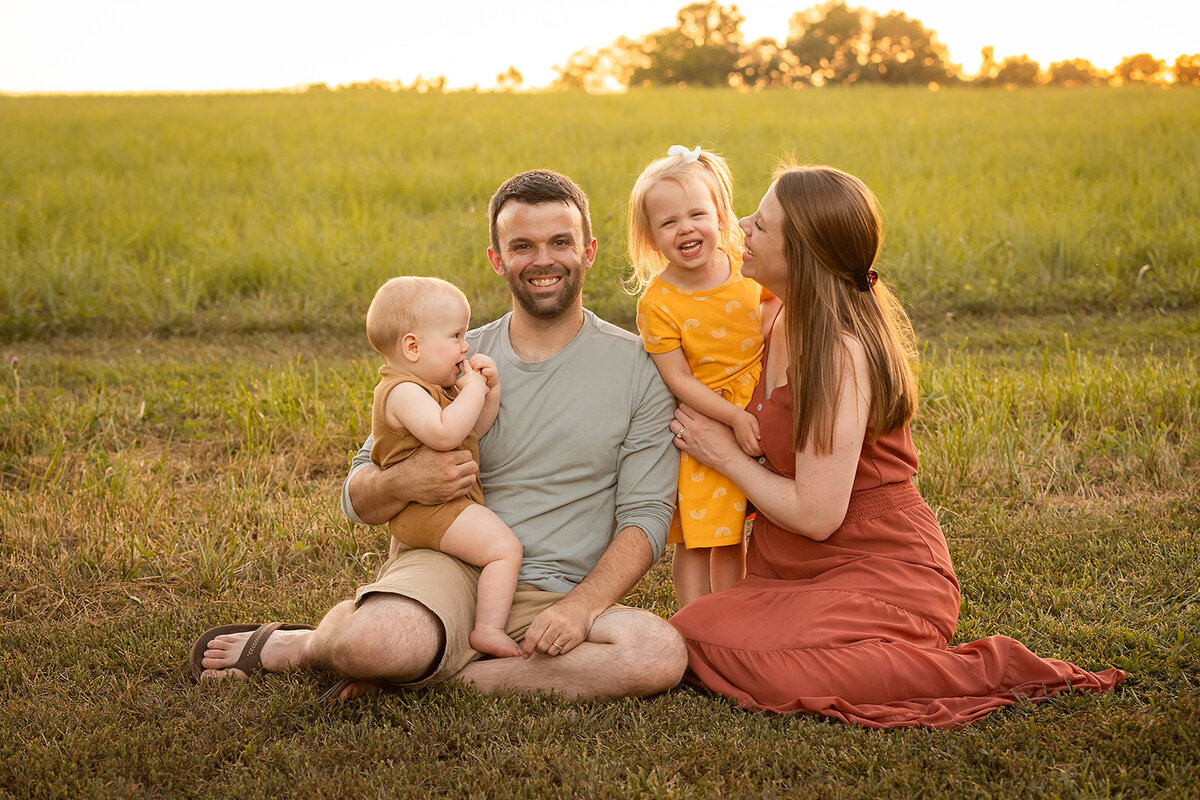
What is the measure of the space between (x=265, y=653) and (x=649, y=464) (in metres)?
1.51

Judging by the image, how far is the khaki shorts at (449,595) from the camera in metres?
3.29

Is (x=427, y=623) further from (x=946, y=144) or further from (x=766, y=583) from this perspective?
(x=946, y=144)

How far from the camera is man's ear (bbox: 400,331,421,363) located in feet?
11.1

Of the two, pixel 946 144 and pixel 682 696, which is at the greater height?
pixel 946 144

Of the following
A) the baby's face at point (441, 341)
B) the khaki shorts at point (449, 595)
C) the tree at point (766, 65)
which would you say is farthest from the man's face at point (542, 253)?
the tree at point (766, 65)

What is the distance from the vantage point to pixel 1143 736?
293cm

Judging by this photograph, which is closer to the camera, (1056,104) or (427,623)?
(427,623)

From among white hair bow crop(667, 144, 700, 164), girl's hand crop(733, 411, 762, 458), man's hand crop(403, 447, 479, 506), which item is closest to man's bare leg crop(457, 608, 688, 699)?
man's hand crop(403, 447, 479, 506)

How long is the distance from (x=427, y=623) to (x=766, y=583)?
1.18m


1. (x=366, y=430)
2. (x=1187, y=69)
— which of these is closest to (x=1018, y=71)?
(x=1187, y=69)

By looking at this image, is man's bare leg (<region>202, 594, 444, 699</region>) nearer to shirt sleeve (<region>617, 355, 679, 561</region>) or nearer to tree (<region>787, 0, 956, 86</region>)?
shirt sleeve (<region>617, 355, 679, 561</region>)

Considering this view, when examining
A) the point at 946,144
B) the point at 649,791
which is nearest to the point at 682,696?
the point at 649,791

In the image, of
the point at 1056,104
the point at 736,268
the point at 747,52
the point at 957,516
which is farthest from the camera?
the point at 747,52

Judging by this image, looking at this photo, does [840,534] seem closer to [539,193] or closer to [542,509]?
[542,509]
